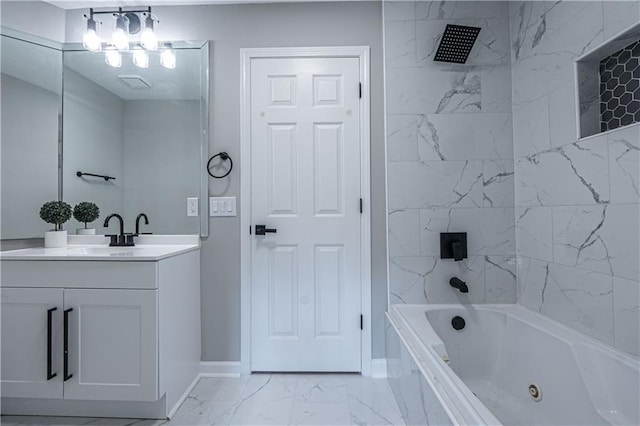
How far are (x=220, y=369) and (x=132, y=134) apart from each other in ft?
5.30

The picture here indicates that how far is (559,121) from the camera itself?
4.50ft

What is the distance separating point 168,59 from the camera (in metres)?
1.81

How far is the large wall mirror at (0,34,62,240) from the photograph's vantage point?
160 cm

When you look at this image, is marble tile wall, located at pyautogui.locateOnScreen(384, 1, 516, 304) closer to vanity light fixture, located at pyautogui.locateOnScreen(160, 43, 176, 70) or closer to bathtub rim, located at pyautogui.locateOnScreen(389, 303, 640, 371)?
bathtub rim, located at pyautogui.locateOnScreen(389, 303, 640, 371)

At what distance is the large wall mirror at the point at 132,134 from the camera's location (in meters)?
1.79

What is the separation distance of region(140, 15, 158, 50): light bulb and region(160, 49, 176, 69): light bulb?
6 centimetres

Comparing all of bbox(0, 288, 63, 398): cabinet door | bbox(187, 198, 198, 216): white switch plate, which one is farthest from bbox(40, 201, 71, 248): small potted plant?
bbox(187, 198, 198, 216): white switch plate

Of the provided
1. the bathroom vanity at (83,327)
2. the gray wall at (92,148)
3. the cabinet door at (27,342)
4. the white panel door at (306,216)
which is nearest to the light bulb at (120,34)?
the gray wall at (92,148)

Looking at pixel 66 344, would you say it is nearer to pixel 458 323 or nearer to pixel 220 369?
pixel 220 369

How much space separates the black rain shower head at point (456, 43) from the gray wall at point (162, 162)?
1.57 metres

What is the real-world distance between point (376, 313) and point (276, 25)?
198 centimetres

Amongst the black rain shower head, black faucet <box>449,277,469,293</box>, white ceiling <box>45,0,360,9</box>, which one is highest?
white ceiling <box>45,0,360,9</box>

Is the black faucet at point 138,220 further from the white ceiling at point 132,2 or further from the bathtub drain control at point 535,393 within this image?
the bathtub drain control at point 535,393

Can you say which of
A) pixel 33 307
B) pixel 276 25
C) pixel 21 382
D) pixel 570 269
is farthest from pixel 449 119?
pixel 21 382
